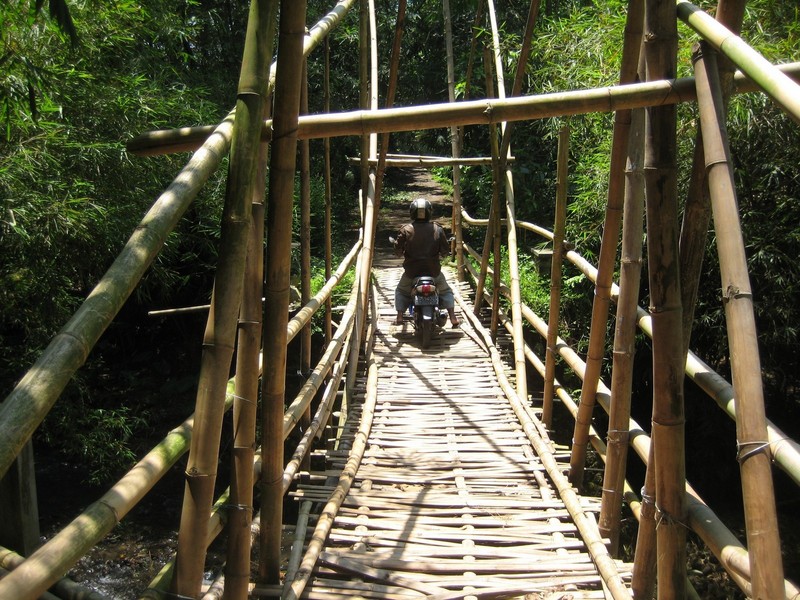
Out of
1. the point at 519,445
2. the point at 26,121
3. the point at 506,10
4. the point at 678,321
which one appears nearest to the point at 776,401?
the point at 519,445

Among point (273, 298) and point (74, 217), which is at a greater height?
point (74, 217)

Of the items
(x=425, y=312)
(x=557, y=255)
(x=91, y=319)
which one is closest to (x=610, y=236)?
(x=557, y=255)

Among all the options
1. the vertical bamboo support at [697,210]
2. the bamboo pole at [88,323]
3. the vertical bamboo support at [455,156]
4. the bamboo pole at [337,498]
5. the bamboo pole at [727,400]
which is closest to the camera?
the bamboo pole at [88,323]

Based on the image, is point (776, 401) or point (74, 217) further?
point (776, 401)

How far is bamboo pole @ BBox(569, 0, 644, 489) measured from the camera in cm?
244

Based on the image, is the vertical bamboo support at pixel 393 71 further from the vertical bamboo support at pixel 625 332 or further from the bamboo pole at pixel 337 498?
the vertical bamboo support at pixel 625 332

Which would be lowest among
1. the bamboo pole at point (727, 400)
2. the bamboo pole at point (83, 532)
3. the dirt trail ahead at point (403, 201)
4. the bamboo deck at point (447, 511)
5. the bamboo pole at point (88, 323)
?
the bamboo deck at point (447, 511)

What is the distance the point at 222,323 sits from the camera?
148cm

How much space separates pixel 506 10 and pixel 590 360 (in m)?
7.75

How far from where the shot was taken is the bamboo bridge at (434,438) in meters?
1.32

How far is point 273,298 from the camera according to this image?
195cm

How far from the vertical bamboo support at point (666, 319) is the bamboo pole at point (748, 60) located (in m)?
0.14

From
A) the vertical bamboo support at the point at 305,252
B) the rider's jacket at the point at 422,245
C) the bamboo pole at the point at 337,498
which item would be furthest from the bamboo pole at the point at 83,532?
the rider's jacket at the point at 422,245

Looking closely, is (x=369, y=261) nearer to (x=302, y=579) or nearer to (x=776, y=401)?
(x=302, y=579)
